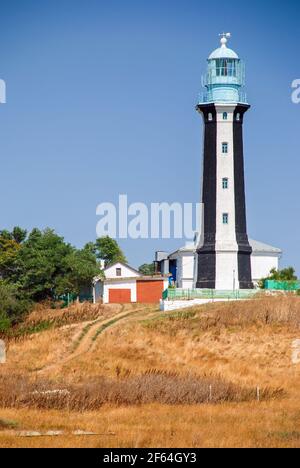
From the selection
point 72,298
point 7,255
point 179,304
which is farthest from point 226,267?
point 7,255

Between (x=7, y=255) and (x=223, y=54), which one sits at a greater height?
(x=223, y=54)

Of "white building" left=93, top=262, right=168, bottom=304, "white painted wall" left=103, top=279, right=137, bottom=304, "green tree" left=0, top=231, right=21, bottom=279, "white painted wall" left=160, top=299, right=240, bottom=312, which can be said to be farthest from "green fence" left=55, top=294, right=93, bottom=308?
"white painted wall" left=160, top=299, right=240, bottom=312

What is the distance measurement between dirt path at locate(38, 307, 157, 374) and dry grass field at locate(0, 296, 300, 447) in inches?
3.3

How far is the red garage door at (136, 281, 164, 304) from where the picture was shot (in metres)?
79.6

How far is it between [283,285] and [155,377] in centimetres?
2474

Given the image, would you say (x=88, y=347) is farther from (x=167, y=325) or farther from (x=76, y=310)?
(x=76, y=310)

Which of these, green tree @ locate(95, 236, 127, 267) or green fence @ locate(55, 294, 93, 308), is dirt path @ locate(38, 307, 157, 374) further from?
green tree @ locate(95, 236, 127, 267)

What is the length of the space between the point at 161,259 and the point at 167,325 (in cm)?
3133

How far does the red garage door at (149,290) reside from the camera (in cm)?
7962

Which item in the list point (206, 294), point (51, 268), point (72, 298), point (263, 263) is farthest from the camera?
point (263, 263)

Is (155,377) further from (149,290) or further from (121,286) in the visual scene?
(121,286)

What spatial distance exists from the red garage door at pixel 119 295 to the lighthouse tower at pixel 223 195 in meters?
9.52

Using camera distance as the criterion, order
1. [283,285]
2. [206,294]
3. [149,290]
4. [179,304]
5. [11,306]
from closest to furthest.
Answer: [179,304] → [206,294] → [11,306] → [283,285] → [149,290]

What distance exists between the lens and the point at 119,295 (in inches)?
3140
